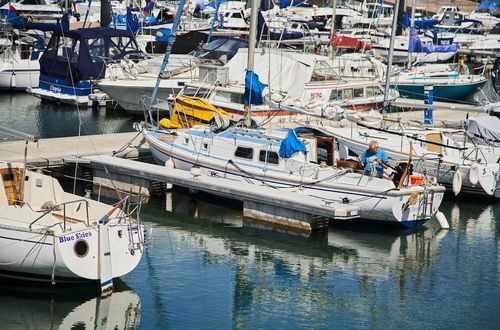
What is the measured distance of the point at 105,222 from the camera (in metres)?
18.3

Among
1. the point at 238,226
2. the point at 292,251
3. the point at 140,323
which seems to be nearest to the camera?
the point at 140,323

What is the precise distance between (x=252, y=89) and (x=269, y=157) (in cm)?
280

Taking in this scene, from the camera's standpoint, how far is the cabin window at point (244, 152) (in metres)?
25.5

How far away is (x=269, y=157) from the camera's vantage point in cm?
2512

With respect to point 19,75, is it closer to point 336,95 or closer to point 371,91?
point 336,95

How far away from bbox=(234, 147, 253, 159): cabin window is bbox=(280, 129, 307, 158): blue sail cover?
1.20 meters

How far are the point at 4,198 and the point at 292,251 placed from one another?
717 centimetres

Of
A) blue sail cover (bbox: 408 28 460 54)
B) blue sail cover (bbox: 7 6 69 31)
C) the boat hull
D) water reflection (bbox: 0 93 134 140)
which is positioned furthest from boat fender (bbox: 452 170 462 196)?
blue sail cover (bbox: 7 6 69 31)

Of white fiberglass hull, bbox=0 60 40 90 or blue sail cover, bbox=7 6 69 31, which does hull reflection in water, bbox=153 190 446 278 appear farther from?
blue sail cover, bbox=7 6 69 31

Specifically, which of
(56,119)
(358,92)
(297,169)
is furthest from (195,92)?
(297,169)

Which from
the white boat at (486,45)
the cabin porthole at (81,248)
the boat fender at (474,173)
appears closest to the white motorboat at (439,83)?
the boat fender at (474,173)

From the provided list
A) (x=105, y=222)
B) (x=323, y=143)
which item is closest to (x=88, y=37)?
(x=323, y=143)

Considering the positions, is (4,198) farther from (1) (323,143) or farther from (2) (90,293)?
(1) (323,143)

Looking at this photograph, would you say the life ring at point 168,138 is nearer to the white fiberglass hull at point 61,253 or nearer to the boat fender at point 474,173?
the boat fender at point 474,173
